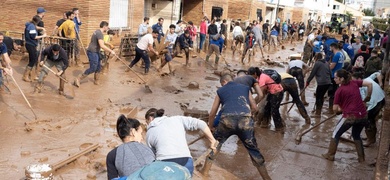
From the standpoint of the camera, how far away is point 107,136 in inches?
263

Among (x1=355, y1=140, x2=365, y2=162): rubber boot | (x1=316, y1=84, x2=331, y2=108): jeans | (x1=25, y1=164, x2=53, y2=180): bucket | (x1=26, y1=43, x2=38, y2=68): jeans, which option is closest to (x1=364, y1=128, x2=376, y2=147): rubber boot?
(x1=355, y1=140, x2=365, y2=162): rubber boot

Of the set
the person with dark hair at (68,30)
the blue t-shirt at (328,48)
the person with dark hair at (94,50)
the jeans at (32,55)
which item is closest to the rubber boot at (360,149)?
the person with dark hair at (94,50)

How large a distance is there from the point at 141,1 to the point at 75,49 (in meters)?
5.52

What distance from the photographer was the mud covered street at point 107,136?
5688 millimetres

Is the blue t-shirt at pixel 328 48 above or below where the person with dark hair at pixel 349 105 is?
above

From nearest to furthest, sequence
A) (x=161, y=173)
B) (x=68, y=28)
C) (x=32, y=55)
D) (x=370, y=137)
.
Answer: (x=161, y=173) < (x=370, y=137) < (x=32, y=55) < (x=68, y=28)

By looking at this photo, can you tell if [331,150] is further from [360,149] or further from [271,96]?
[271,96]

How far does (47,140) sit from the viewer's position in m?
6.24

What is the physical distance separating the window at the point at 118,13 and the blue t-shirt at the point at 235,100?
10.3 meters

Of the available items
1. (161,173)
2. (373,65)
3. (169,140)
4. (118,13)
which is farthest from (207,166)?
(118,13)

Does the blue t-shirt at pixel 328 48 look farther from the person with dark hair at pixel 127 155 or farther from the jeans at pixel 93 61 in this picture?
the person with dark hair at pixel 127 155

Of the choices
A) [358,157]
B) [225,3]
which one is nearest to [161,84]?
[358,157]

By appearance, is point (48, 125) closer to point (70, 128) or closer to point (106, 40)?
point (70, 128)

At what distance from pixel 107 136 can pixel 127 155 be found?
3507 millimetres
